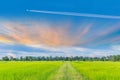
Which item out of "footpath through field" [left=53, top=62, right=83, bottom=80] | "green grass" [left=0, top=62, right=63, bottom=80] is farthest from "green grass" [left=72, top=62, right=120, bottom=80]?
"green grass" [left=0, top=62, right=63, bottom=80]

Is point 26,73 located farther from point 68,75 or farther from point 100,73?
point 100,73

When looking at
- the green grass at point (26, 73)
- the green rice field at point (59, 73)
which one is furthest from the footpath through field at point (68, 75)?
the green grass at point (26, 73)

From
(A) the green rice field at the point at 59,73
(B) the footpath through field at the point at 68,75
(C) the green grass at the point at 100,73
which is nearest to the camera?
(C) the green grass at the point at 100,73

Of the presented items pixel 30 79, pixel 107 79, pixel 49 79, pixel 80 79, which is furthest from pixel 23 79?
pixel 107 79

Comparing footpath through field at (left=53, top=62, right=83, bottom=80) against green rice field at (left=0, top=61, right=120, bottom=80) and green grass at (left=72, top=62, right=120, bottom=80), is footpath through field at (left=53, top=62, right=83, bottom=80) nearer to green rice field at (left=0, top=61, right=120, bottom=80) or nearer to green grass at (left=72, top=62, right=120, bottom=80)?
green rice field at (left=0, top=61, right=120, bottom=80)

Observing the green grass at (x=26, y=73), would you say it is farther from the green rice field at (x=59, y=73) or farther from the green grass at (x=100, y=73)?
the green grass at (x=100, y=73)

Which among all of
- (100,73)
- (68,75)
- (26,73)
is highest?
(26,73)

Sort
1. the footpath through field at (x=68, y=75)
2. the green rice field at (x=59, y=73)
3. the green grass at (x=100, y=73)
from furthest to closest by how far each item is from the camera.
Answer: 1. the footpath through field at (x=68, y=75)
2. the green rice field at (x=59, y=73)
3. the green grass at (x=100, y=73)

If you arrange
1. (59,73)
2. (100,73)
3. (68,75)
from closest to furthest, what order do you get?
(68,75) < (100,73) < (59,73)

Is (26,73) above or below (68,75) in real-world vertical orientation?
above

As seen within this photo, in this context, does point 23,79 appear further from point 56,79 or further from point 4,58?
point 4,58

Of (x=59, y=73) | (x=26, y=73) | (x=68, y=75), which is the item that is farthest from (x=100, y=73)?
(x=26, y=73)

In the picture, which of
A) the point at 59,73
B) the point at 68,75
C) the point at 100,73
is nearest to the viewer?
the point at 68,75

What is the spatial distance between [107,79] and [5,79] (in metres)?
6.86
